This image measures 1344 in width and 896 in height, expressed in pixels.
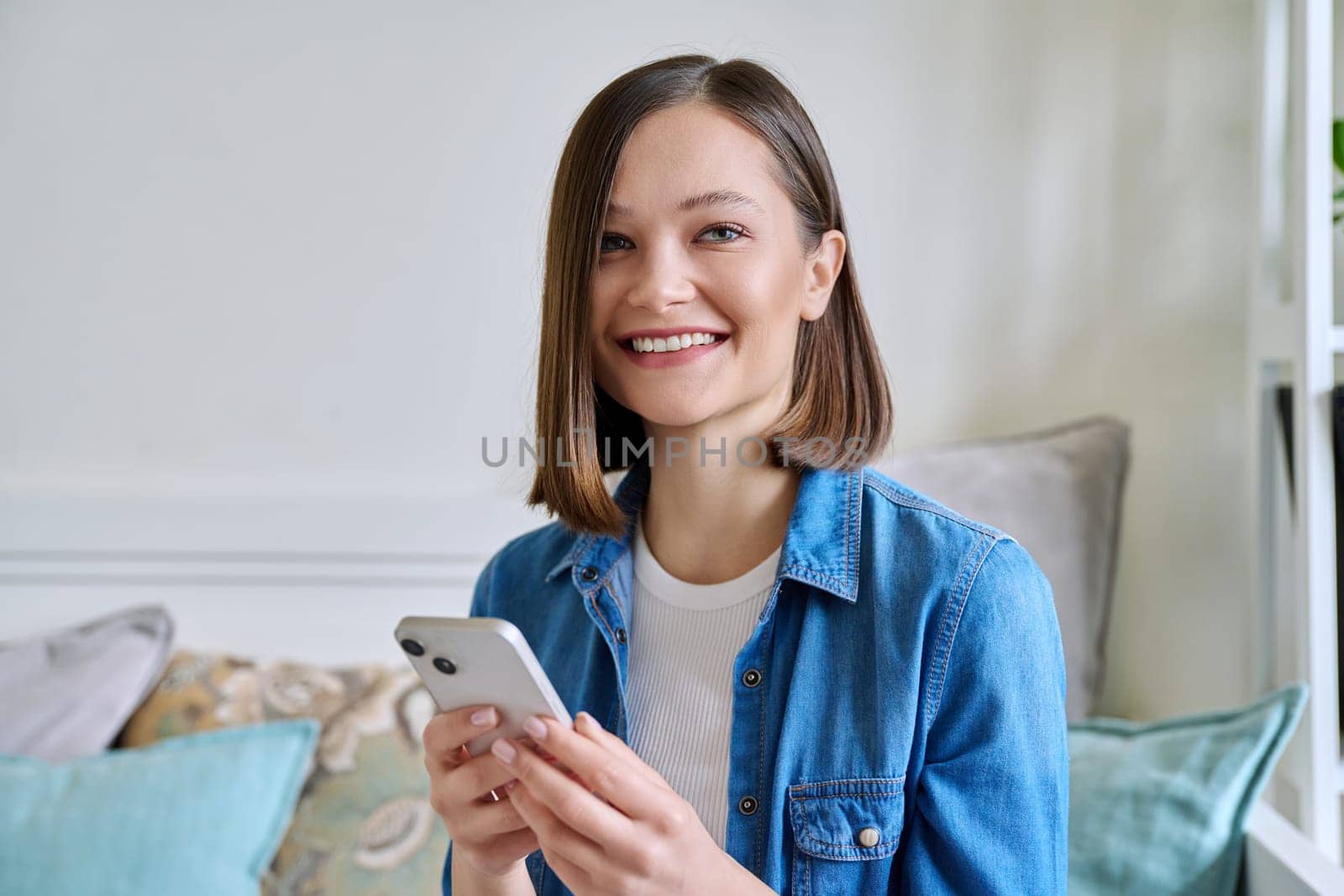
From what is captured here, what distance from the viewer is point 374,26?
1598 millimetres

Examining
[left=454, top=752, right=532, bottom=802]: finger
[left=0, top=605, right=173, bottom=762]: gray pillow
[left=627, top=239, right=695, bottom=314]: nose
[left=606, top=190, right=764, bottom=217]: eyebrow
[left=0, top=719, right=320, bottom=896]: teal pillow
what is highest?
[left=606, top=190, right=764, bottom=217]: eyebrow

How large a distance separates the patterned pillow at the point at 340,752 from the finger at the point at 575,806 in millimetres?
767

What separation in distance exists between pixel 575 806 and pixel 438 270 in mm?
1123

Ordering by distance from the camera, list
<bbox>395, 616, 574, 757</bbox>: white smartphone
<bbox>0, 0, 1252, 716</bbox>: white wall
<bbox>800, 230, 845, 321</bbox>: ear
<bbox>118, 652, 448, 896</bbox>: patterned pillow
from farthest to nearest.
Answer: <bbox>0, 0, 1252, 716</bbox>: white wall
<bbox>118, 652, 448, 896</bbox>: patterned pillow
<bbox>800, 230, 845, 321</bbox>: ear
<bbox>395, 616, 574, 757</bbox>: white smartphone

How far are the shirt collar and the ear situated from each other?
13cm

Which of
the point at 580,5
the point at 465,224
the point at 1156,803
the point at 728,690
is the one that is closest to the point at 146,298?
the point at 465,224

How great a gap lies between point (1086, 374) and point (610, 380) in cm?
99

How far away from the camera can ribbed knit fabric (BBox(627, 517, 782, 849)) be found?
2.67 feet

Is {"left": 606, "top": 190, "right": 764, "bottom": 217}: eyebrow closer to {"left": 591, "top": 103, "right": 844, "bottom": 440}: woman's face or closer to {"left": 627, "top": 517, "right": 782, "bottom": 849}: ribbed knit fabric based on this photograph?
{"left": 591, "top": 103, "right": 844, "bottom": 440}: woman's face

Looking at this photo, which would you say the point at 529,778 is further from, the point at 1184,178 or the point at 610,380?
the point at 1184,178

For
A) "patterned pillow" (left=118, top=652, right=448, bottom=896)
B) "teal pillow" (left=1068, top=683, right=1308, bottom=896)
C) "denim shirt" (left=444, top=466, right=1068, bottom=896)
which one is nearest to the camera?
"denim shirt" (left=444, top=466, right=1068, bottom=896)

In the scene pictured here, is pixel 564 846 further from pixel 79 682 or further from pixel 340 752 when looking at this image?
pixel 79 682

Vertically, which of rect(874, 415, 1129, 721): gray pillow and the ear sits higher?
the ear

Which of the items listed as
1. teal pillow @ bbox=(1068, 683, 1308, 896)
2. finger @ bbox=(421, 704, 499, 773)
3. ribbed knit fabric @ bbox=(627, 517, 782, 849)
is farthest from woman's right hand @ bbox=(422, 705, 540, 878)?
teal pillow @ bbox=(1068, 683, 1308, 896)
